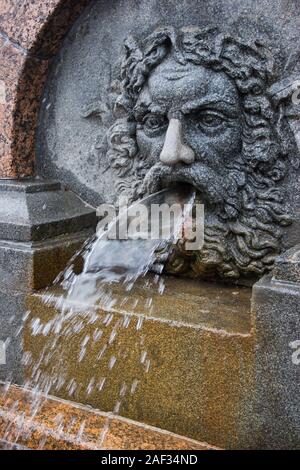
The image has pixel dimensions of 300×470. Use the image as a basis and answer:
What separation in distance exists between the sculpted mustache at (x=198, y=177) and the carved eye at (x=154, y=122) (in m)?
0.19

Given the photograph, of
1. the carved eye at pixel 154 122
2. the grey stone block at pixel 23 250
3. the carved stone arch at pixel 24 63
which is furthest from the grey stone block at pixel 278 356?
the carved stone arch at pixel 24 63

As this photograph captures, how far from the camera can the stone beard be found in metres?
2.75

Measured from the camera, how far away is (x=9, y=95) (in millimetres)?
3270

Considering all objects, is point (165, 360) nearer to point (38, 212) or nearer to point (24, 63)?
point (38, 212)

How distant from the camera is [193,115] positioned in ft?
9.29

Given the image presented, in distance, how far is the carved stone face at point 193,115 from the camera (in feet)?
9.08

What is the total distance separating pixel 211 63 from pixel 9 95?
1216mm

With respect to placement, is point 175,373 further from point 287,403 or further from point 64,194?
point 64,194

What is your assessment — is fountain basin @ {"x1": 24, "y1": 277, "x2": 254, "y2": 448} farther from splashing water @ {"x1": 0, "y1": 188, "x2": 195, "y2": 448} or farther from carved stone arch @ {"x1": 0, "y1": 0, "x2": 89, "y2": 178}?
carved stone arch @ {"x1": 0, "y1": 0, "x2": 89, "y2": 178}

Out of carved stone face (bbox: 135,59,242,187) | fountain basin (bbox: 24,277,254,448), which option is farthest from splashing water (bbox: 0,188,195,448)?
carved stone face (bbox: 135,59,242,187)

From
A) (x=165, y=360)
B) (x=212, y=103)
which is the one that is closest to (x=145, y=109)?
(x=212, y=103)

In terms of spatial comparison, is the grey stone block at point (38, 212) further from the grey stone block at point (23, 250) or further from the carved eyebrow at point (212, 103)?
the carved eyebrow at point (212, 103)

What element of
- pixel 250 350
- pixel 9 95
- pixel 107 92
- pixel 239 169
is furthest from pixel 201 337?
pixel 9 95

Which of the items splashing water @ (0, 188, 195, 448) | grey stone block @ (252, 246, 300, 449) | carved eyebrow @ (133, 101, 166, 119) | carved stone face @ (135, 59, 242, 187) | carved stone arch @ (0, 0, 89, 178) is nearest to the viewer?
grey stone block @ (252, 246, 300, 449)
